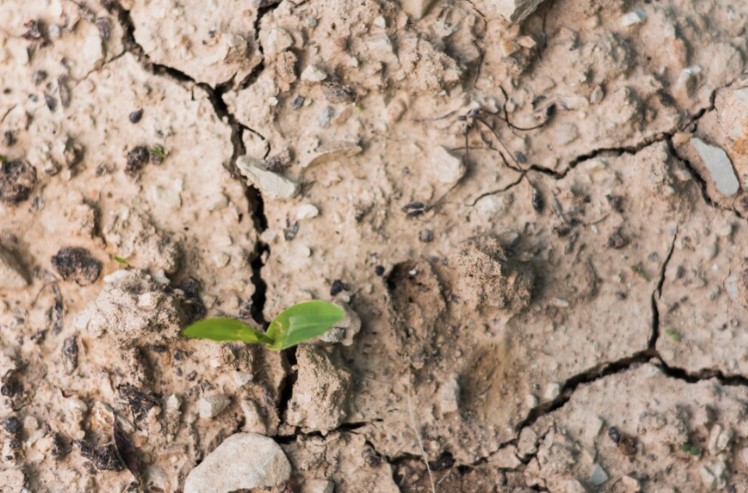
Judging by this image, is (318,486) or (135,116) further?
(135,116)

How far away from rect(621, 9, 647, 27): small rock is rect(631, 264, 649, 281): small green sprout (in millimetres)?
897

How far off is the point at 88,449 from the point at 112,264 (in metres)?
0.62

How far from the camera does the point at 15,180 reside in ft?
9.10

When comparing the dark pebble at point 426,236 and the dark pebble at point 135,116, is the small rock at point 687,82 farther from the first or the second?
the dark pebble at point 135,116

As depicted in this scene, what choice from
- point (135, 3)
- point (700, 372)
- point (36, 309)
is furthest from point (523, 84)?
point (36, 309)

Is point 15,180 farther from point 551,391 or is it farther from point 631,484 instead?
point 631,484

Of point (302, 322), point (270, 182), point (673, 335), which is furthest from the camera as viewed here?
point (673, 335)

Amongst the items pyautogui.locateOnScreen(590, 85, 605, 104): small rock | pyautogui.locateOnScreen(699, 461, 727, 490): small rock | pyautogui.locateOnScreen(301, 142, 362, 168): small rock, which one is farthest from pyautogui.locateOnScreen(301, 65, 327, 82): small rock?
pyautogui.locateOnScreen(699, 461, 727, 490): small rock

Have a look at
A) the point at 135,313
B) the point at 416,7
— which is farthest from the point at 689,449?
the point at 135,313

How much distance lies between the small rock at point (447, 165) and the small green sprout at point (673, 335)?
3.08 feet

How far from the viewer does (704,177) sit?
9.67ft

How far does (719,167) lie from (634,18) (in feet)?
2.08

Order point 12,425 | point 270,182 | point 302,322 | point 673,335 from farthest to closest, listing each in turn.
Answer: point 673,335 → point 270,182 → point 12,425 → point 302,322

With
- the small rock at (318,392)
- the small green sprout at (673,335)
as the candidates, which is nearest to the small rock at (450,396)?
the small rock at (318,392)
